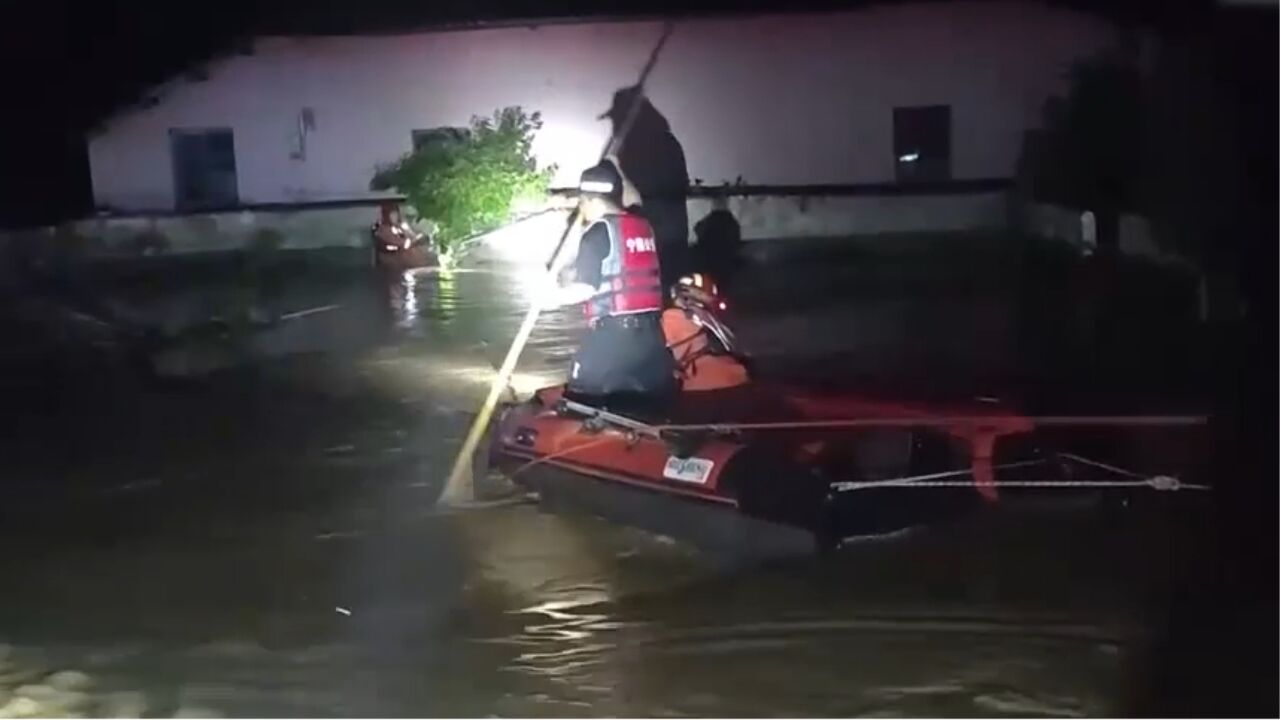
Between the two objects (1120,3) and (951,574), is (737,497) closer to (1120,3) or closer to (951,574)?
(951,574)

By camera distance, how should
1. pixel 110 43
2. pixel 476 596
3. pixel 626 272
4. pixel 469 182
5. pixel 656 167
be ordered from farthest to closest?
pixel 110 43, pixel 656 167, pixel 469 182, pixel 626 272, pixel 476 596

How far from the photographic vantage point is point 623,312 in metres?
6.76

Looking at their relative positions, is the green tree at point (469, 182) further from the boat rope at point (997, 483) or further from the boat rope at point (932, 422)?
the boat rope at point (997, 483)

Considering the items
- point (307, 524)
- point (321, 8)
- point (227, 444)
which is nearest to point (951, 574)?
point (307, 524)

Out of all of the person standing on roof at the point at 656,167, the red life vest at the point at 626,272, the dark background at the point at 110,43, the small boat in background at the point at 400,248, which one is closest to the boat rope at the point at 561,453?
the red life vest at the point at 626,272

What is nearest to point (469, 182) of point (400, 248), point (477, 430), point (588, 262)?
point (400, 248)

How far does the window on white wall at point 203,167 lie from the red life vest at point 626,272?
38.0ft

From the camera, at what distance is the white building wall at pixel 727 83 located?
1616 cm

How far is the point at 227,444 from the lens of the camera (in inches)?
331

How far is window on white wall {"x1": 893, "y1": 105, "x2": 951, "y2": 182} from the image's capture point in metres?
16.4

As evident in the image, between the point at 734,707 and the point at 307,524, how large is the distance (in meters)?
2.78

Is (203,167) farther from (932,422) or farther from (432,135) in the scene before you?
(932,422)

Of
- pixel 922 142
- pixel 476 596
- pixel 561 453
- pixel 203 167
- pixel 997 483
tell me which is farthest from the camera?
pixel 203 167

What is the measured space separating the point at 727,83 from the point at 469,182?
3228 millimetres
